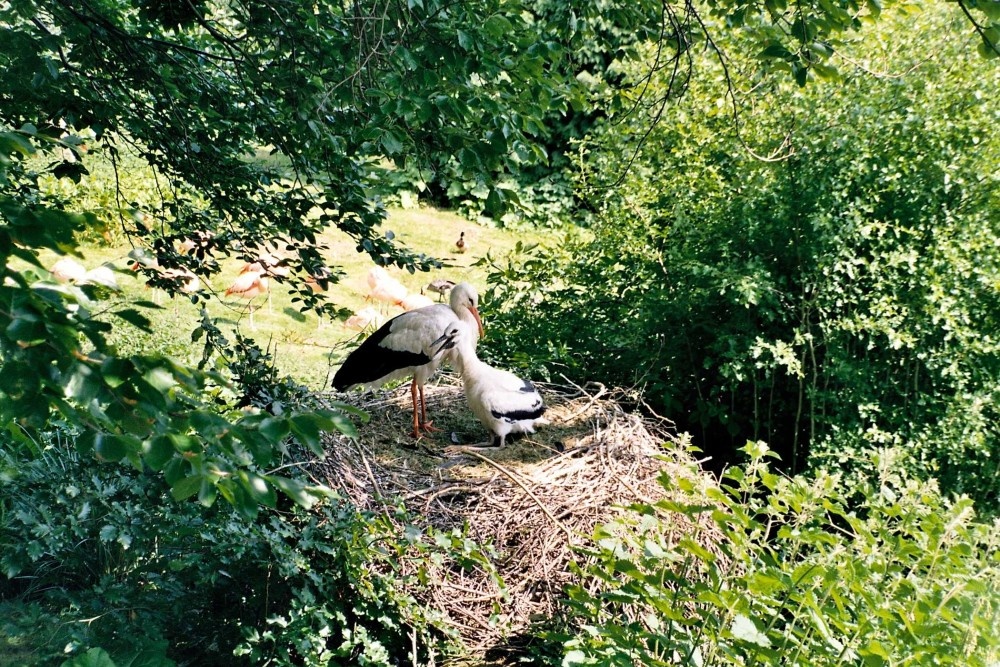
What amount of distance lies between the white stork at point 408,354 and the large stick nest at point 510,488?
247mm

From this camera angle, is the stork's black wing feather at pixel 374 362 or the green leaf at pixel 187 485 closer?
the green leaf at pixel 187 485

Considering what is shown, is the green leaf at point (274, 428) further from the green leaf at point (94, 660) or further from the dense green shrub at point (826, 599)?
the green leaf at point (94, 660)

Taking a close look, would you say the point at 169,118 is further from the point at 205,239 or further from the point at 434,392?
the point at 434,392

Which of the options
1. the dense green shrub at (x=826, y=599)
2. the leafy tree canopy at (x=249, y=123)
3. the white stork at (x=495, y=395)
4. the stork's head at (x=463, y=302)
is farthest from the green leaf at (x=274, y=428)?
the stork's head at (x=463, y=302)

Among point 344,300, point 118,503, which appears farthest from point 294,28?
point 344,300

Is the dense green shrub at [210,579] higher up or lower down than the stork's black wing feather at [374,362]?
lower down

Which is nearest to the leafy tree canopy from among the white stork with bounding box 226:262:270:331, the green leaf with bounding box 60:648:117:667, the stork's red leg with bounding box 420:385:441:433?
the green leaf with bounding box 60:648:117:667

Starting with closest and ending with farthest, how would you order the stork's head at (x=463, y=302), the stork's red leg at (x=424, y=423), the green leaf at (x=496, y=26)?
the green leaf at (x=496, y=26) < the stork's red leg at (x=424, y=423) < the stork's head at (x=463, y=302)

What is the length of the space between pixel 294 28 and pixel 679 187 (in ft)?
9.77

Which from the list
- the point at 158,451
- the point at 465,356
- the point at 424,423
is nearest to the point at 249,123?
the point at 465,356

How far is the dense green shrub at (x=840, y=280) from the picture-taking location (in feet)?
16.2

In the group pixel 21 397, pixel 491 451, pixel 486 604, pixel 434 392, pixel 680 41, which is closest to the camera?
pixel 21 397

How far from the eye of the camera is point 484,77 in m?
3.31

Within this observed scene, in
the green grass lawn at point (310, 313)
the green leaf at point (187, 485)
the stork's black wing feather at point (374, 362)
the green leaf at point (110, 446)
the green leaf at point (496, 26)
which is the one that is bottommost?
the green grass lawn at point (310, 313)
